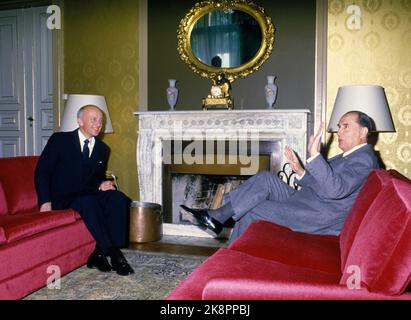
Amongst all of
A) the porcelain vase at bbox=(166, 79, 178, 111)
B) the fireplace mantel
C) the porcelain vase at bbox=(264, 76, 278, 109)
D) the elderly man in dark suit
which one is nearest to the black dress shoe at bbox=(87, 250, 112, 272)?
the elderly man in dark suit

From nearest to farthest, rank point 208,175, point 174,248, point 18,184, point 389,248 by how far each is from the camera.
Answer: point 389,248 → point 18,184 → point 174,248 → point 208,175

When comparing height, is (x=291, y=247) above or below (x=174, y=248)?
above

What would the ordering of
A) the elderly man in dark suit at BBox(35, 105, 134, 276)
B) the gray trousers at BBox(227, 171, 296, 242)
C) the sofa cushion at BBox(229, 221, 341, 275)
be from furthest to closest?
the elderly man in dark suit at BBox(35, 105, 134, 276) → the gray trousers at BBox(227, 171, 296, 242) → the sofa cushion at BBox(229, 221, 341, 275)

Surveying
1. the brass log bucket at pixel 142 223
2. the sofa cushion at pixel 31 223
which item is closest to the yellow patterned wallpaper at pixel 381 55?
the brass log bucket at pixel 142 223

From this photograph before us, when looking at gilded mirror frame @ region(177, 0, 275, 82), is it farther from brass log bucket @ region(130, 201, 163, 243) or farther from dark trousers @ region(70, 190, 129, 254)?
dark trousers @ region(70, 190, 129, 254)

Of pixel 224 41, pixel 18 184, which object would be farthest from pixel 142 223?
pixel 224 41

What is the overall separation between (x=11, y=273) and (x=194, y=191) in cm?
222

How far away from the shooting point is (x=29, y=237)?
2314 millimetres

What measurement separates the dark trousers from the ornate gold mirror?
4.49ft

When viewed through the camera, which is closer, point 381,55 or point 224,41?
point 381,55

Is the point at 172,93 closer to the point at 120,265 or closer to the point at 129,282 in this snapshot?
the point at 120,265

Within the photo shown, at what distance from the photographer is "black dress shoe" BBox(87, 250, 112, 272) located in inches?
106

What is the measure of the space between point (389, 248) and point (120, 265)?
186 cm

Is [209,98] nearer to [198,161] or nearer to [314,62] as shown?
[198,161]
